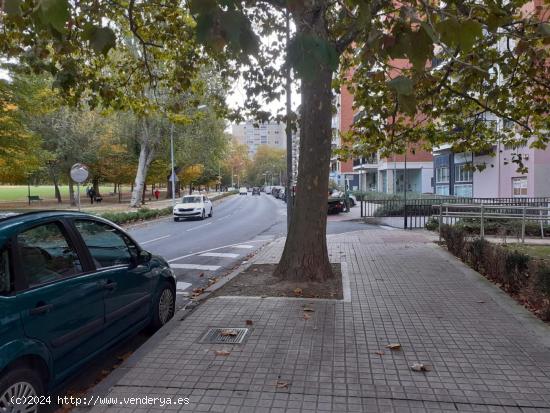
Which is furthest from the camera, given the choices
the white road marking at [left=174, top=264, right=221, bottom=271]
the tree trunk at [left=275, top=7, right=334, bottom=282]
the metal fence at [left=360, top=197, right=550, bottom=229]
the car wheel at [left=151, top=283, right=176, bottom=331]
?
the metal fence at [left=360, top=197, right=550, bottom=229]

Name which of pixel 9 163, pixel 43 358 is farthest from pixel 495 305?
pixel 9 163

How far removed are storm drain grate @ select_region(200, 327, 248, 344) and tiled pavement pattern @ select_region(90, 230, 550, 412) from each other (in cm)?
11

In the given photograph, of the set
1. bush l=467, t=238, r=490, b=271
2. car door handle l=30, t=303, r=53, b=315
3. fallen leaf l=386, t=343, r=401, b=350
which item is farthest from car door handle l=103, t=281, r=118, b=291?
bush l=467, t=238, r=490, b=271

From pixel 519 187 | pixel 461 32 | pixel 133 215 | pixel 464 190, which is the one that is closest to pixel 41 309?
pixel 461 32

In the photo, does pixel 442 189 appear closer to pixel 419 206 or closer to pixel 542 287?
pixel 419 206

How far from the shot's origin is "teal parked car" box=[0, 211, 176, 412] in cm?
327

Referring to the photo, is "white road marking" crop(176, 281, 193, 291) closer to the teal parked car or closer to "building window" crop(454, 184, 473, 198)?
the teal parked car

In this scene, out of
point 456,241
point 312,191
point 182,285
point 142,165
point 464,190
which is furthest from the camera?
point 142,165

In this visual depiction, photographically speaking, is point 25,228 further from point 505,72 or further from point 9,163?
point 9,163

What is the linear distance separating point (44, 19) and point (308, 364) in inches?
134

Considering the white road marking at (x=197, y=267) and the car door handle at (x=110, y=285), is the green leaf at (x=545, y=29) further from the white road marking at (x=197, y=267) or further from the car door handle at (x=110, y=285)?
the white road marking at (x=197, y=267)

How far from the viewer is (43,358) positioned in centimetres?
349

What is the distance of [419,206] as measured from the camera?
840 inches

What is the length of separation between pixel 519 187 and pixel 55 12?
28.0m
